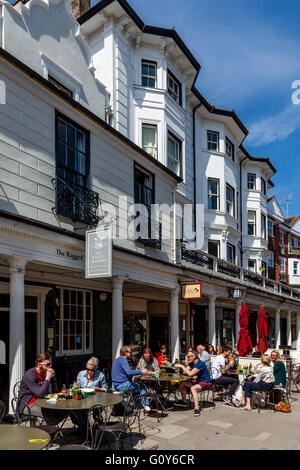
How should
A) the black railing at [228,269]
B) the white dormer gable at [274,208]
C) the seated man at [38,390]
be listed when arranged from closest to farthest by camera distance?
the seated man at [38,390], the black railing at [228,269], the white dormer gable at [274,208]

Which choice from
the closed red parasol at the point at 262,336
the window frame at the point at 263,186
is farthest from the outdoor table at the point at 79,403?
the window frame at the point at 263,186

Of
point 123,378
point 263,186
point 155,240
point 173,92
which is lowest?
point 123,378

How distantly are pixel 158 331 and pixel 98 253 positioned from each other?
1077cm

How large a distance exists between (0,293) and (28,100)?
16.7 ft

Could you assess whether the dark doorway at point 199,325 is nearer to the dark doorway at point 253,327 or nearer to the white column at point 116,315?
the dark doorway at point 253,327

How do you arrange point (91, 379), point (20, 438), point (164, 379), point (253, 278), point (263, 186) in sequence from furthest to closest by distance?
1. point (263, 186)
2. point (253, 278)
3. point (164, 379)
4. point (91, 379)
5. point (20, 438)

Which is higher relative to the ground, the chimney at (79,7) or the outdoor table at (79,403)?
the chimney at (79,7)

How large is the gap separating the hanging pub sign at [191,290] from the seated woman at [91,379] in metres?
7.18

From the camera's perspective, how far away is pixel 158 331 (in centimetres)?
2030

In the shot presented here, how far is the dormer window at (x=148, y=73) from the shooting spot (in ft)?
62.6

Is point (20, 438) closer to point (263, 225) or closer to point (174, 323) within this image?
point (174, 323)

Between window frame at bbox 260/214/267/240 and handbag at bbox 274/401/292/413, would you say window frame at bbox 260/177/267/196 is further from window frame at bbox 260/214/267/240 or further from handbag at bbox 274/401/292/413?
handbag at bbox 274/401/292/413

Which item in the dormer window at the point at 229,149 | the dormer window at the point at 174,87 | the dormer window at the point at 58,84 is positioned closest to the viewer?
the dormer window at the point at 58,84

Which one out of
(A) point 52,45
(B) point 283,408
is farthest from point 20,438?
(A) point 52,45
